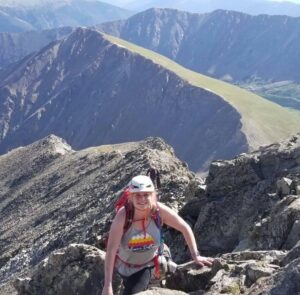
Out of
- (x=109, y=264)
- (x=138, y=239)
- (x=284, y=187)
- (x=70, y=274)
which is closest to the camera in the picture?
(x=109, y=264)

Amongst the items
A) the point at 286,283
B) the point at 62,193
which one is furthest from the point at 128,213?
the point at 62,193

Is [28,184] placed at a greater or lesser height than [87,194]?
greater

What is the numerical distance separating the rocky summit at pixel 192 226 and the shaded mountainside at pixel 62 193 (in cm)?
20

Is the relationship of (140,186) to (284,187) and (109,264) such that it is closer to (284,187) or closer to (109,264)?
(109,264)

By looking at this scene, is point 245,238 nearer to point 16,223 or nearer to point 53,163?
point 16,223

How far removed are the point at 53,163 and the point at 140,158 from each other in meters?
35.0

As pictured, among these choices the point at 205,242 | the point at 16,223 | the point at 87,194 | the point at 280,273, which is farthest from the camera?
the point at 16,223

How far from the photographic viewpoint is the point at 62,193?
75.1 meters

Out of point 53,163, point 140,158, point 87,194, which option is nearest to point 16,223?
point 87,194

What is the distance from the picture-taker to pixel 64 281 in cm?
2147

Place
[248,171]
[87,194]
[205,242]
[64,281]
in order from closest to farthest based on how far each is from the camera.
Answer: [64,281] < [205,242] < [248,171] < [87,194]

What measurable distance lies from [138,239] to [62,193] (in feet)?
206

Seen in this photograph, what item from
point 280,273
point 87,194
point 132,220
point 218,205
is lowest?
point 280,273

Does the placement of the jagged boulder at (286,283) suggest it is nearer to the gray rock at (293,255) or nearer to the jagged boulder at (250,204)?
the gray rock at (293,255)
